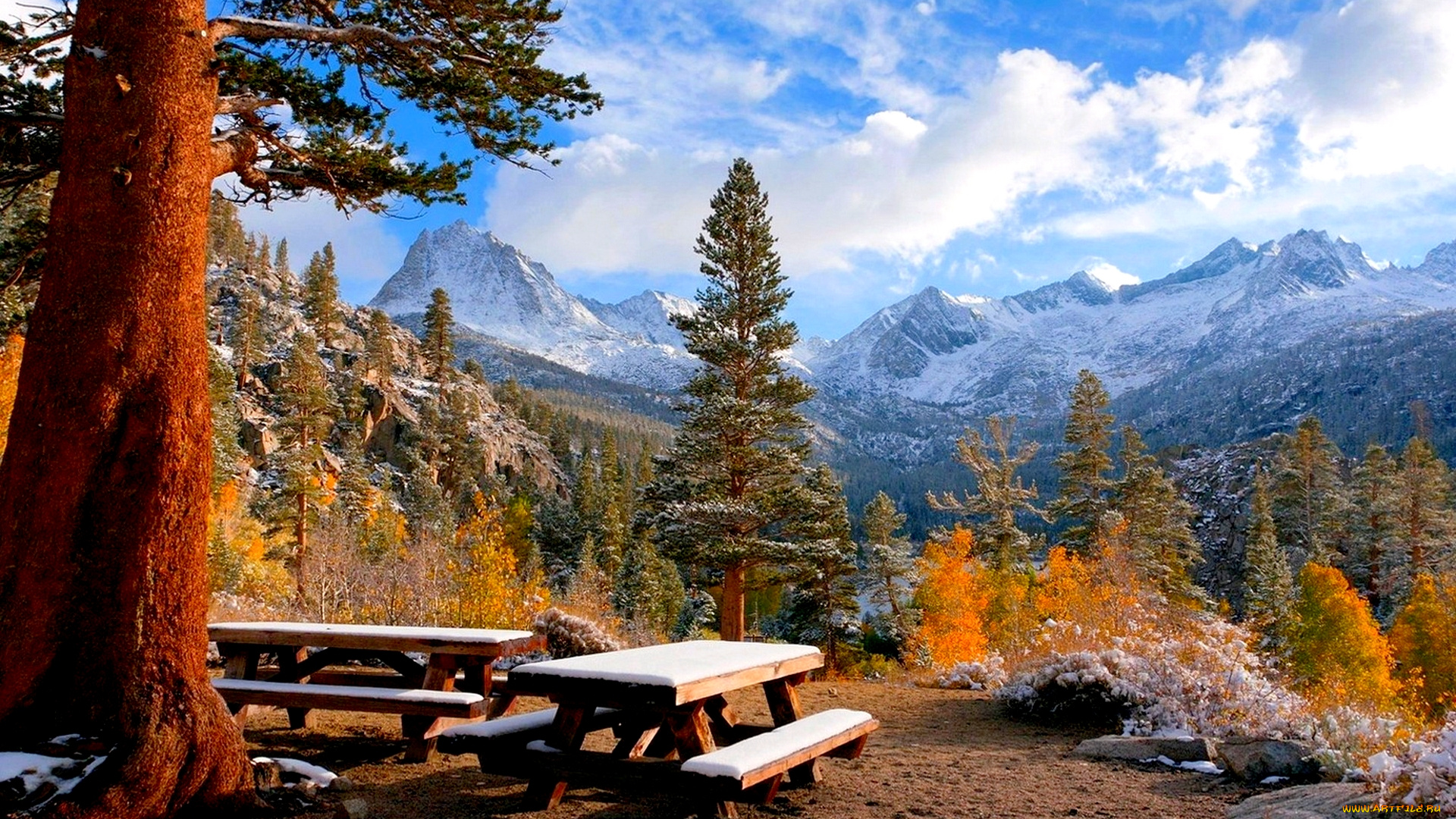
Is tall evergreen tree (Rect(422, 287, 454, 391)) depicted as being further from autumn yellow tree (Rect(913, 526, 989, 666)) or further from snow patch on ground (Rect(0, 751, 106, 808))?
snow patch on ground (Rect(0, 751, 106, 808))

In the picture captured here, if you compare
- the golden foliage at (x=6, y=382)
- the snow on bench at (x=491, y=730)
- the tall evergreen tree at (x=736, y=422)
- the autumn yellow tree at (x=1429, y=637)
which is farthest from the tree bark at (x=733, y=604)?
the autumn yellow tree at (x=1429, y=637)

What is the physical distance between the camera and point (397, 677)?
6746 millimetres

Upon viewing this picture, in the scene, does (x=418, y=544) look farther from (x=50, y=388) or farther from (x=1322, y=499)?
(x=1322, y=499)

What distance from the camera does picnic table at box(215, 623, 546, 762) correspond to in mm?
5559

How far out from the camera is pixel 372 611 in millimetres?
13422

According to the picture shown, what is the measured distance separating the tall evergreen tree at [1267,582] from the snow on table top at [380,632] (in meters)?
33.1

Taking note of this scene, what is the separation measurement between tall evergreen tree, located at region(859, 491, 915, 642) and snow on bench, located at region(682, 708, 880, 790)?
23.9 m

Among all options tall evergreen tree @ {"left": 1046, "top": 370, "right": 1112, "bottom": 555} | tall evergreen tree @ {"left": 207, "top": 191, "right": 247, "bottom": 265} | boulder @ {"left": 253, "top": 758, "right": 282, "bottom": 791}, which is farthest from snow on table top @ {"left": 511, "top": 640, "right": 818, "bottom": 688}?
tall evergreen tree @ {"left": 207, "top": 191, "right": 247, "bottom": 265}

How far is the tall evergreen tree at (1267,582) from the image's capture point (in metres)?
34.2

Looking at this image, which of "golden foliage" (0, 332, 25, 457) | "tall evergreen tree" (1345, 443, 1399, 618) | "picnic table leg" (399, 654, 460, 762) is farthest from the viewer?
"tall evergreen tree" (1345, 443, 1399, 618)

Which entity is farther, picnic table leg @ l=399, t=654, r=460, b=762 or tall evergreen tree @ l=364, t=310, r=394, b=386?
tall evergreen tree @ l=364, t=310, r=394, b=386

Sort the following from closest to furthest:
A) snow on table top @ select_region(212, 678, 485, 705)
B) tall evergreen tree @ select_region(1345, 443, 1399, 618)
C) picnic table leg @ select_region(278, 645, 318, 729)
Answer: snow on table top @ select_region(212, 678, 485, 705) → picnic table leg @ select_region(278, 645, 318, 729) → tall evergreen tree @ select_region(1345, 443, 1399, 618)

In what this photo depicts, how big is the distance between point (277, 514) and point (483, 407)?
1615 inches

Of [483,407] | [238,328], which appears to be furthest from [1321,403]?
[238,328]
